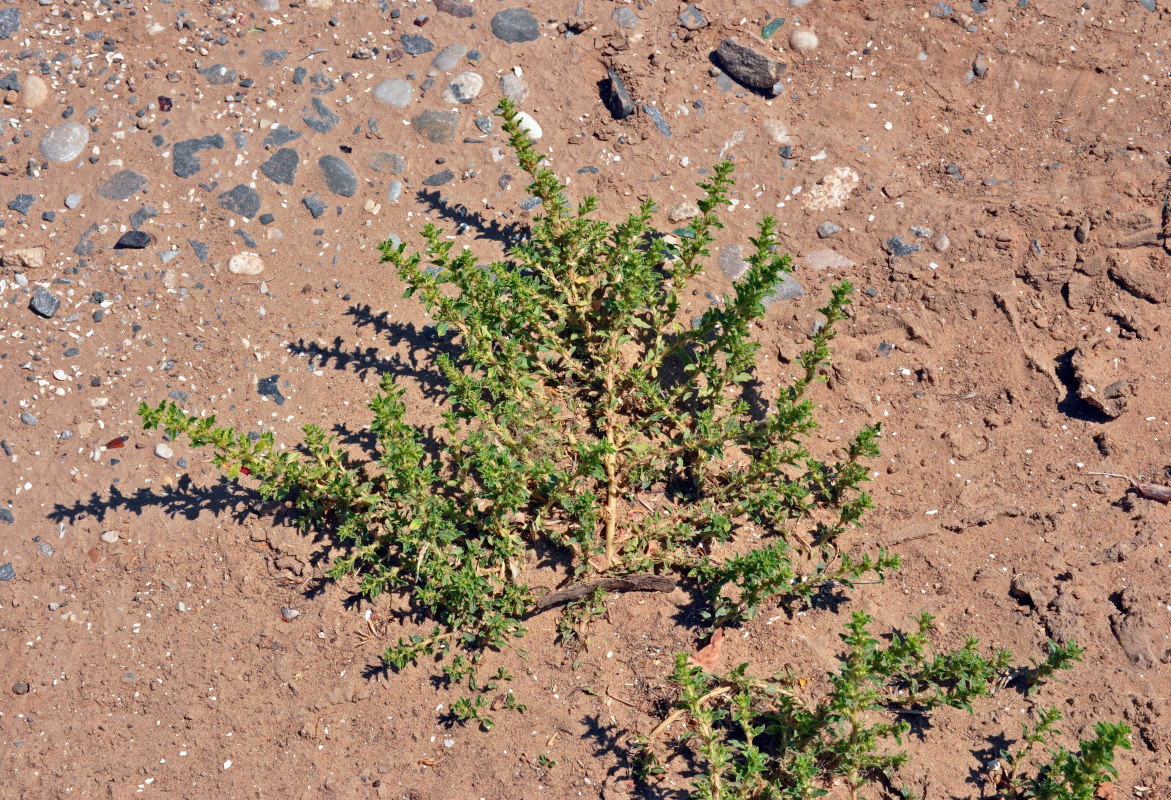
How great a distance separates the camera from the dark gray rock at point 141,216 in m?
5.20

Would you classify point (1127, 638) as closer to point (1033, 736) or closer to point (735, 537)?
point (1033, 736)

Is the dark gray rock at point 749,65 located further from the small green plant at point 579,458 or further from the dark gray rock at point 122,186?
the dark gray rock at point 122,186

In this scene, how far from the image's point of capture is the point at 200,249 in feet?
17.0

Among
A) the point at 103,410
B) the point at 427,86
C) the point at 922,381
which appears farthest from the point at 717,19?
the point at 103,410

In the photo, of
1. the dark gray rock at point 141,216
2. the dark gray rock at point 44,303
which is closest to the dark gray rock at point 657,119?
the dark gray rock at point 141,216

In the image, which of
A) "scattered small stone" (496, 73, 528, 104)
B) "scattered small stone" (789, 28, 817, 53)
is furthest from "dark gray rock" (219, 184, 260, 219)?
"scattered small stone" (789, 28, 817, 53)

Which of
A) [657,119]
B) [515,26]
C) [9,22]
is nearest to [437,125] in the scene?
[515,26]

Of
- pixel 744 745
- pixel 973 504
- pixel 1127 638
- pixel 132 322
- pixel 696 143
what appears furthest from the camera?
pixel 696 143

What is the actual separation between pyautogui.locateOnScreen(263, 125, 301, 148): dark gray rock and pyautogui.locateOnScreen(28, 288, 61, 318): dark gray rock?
1687mm

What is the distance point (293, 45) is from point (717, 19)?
3.07m

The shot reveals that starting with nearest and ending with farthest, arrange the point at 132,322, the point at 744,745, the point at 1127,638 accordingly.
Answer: the point at 744,745 → the point at 1127,638 → the point at 132,322

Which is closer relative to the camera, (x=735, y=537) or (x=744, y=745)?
(x=744, y=745)

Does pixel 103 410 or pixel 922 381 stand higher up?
pixel 922 381

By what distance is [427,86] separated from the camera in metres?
5.61
